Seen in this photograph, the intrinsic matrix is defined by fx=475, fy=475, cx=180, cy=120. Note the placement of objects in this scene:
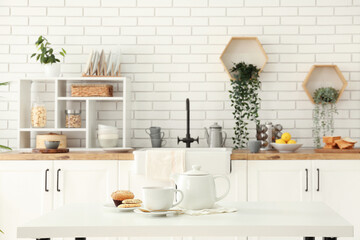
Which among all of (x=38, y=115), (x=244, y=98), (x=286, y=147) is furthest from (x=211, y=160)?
(x=38, y=115)

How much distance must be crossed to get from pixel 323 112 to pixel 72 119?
7.89ft

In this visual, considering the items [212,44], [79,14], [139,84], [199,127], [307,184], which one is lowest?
[307,184]

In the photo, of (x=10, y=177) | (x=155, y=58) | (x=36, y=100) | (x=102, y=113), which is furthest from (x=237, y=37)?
(x=10, y=177)

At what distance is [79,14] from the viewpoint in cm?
477

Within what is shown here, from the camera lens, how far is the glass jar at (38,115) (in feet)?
14.4

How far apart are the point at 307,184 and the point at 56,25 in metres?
2.86

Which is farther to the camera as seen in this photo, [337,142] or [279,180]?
[337,142]

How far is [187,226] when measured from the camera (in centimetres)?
177

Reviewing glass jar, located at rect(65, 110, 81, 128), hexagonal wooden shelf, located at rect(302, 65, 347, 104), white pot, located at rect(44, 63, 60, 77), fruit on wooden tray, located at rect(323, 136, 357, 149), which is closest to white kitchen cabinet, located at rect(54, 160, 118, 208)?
glass jar, located at rect(65, 110, 81, 128)

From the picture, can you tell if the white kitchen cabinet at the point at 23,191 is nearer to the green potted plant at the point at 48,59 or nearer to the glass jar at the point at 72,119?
the glass jar at the point at 72,119

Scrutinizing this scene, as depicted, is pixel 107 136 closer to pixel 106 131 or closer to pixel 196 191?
pixel 106 131

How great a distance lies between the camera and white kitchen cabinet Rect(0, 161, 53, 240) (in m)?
3.96

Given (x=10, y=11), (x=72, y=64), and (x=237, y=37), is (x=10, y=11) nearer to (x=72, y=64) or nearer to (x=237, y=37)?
(x=72, y=64)

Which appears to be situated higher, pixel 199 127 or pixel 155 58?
pixel 155 58
